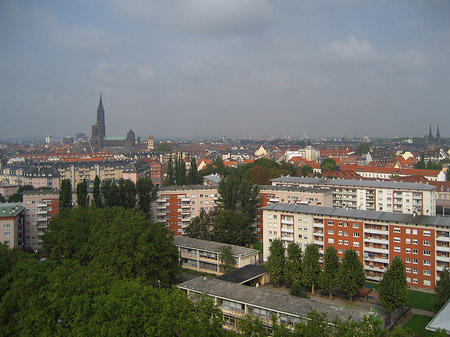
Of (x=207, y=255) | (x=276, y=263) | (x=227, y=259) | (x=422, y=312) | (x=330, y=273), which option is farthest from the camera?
(x=207, y=255)

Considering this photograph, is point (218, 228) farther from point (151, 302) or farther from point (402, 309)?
point (151, 302)

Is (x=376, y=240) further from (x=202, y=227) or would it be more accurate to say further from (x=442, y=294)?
(x=202, y=227)

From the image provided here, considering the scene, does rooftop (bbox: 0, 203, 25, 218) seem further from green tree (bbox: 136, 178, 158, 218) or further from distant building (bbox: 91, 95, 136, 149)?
distant building (bbox: 91, 95, 136, 149)

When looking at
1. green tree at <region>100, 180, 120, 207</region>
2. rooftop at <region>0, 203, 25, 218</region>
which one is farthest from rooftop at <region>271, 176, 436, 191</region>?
rooftop at <region>0, 203, 25, 218</region>

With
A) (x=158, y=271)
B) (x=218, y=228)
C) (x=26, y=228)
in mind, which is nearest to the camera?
(x=158, y=271)

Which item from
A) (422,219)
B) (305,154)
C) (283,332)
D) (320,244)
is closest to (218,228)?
(320,244)

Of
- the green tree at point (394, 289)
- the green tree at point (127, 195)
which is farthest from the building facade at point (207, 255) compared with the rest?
the green tree at point (394, 289)

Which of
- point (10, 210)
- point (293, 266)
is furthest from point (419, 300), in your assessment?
point (10, 210)
